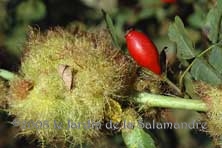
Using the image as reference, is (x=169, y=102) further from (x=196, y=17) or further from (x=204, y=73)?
(x=196, y=17)

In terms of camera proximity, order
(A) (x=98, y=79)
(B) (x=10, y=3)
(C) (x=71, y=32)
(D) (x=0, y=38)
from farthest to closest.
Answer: (D) (x=0, y=38) < (B) (x=10, y=3) < (C) (x=71, y=32) < (A) (x=98, y=79)

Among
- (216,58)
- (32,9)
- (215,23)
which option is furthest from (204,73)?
(32,9)

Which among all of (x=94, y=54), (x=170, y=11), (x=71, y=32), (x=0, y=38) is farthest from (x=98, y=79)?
(x=0, y=38)

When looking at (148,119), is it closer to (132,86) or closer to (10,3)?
(132,86)

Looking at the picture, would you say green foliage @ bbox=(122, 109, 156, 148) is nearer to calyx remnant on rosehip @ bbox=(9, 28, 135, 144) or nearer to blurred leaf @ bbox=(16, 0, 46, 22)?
calyx remnant on rosehip @ bbox=(9, 28, 135, 144)

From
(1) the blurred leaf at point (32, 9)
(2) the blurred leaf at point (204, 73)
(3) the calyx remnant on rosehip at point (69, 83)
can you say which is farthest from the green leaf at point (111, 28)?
(1) the blurred leaf at point (32, 9)

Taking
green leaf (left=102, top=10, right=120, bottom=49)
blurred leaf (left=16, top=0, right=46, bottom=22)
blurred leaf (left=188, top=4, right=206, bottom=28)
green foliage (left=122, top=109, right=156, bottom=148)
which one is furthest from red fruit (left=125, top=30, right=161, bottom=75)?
blurred leaf (left=16, top=0, right=46, bottom=22)
